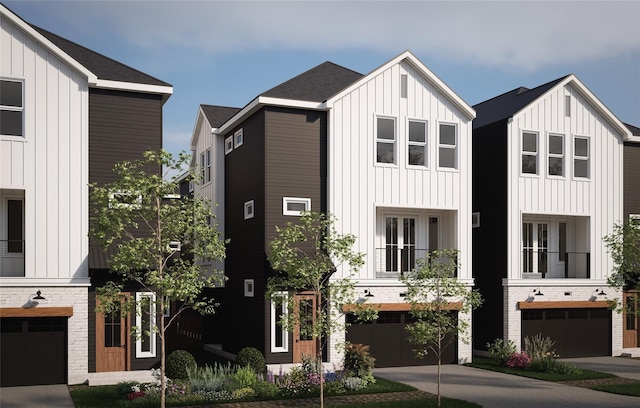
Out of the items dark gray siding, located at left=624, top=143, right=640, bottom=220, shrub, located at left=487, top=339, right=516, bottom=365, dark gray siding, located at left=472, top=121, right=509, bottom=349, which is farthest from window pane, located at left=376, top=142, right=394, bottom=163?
dark gray siding, located at left=624, top=143, right=640, bottom=220

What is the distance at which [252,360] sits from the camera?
63.7ft

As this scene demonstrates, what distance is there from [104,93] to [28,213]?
4.04 meters

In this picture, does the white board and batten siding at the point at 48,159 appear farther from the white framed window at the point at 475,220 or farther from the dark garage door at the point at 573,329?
the dark garage door at the point at 573,329

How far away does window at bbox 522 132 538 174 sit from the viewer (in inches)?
979

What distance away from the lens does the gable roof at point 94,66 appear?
A: 18688 mm

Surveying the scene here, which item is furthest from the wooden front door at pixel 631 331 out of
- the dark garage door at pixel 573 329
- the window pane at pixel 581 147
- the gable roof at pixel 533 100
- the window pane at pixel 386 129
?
the window pane at pixel 386 129

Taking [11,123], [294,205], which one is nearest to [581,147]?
[294,205]

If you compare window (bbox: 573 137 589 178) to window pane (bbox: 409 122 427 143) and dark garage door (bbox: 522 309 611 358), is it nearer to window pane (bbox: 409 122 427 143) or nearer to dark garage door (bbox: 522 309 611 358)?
dark garage door (bbox: 522 309 611 358)


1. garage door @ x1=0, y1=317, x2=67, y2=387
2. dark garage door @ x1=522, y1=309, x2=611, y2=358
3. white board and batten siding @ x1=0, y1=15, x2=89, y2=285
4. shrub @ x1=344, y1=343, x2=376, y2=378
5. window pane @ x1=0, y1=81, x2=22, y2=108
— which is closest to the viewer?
garage door @ x1=0, y1=317, x2=67, y2=387

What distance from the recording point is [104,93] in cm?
1967

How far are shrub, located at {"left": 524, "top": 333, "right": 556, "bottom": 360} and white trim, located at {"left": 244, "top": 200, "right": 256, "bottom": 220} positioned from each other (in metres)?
10.3

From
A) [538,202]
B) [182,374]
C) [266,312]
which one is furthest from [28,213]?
[538,202]

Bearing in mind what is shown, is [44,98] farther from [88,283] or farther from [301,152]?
[301,152]

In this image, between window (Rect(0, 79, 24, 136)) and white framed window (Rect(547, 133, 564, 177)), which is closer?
window (Rect(0, 79, 24, 136))
